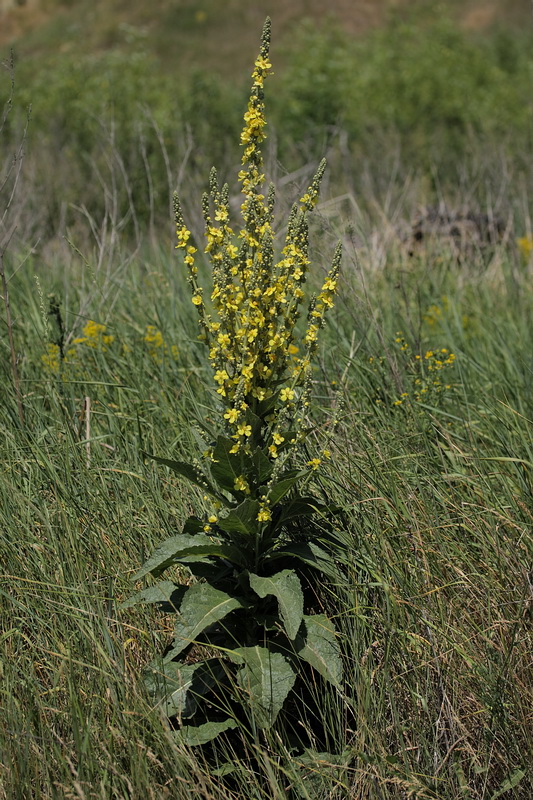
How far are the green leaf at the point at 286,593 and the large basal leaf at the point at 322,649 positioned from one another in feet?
0.40

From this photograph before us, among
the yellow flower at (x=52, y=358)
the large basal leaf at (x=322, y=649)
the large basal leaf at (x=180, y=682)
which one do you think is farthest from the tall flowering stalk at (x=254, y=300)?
the yellow flower at (x=52, y=358)

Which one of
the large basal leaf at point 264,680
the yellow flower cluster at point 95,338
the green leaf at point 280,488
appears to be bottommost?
the large basal leaf at point 264,680

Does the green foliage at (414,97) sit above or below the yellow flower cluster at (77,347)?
above

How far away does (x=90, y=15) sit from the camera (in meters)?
40.6

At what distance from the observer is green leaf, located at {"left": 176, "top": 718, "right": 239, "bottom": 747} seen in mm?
2043

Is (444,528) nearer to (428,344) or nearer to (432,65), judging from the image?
(428,344)

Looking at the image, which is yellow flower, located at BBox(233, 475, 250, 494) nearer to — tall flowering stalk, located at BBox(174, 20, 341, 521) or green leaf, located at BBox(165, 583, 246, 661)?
tall flowering stalk, located at BBox(174, 20, 341, 521)

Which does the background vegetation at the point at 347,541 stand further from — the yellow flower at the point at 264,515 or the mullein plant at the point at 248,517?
the yellow flower at the point at 264,515

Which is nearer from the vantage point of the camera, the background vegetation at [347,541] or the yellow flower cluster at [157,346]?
the background vegetation at [347,541]

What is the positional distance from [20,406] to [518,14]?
41.0 metres

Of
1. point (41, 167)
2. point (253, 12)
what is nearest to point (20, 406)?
point (41, 167)

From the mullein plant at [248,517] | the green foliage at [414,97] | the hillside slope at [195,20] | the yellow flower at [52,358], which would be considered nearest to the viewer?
the mullein plant at [248,517]

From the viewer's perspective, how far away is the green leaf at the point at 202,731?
2043 millimetres

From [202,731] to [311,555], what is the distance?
0.52 meters
